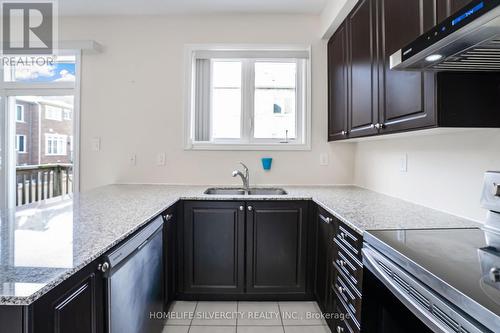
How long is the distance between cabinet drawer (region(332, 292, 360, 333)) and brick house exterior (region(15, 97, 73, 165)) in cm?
280

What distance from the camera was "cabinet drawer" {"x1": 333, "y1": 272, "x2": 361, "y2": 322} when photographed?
1.35 meters

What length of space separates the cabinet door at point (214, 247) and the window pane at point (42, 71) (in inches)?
77.3

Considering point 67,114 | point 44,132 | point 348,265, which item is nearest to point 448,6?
point 348,265

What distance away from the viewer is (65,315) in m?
0.84

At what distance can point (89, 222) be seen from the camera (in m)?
1.35

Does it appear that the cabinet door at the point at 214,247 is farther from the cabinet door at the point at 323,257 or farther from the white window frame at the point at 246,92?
the white window frame at the point at 246,92

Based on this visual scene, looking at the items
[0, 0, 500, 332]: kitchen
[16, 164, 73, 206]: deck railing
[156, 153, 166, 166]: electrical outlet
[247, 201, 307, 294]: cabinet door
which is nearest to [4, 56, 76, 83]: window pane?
[0, 0, 500, 332]: kitchen

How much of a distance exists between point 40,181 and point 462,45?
364cm

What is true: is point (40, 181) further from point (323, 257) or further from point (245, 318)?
point (323, 257)

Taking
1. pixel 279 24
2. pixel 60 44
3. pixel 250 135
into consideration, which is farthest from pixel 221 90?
pixel 60 44

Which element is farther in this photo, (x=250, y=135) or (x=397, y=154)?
(x=250, y=135)

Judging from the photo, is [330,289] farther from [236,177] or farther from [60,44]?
[60,44]

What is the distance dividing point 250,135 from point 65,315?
226 centimetres

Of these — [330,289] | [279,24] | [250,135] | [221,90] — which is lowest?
[330,289]
